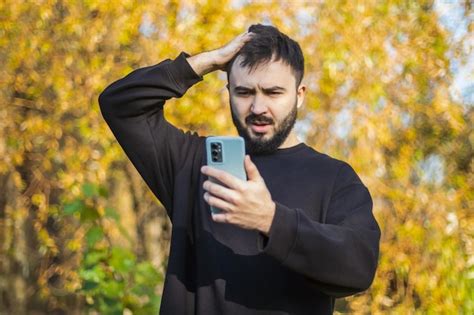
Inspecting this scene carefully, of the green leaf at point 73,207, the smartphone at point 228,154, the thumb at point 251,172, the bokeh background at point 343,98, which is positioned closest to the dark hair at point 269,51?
the smartphone at point 228,154

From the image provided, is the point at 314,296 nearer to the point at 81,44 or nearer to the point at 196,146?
the point at 196,146

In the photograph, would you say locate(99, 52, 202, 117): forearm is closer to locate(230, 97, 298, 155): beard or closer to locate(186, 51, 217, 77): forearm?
locate(186, 51, 217, 77): forearm

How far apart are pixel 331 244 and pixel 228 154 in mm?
284

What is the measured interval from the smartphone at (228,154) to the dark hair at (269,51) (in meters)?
0.39

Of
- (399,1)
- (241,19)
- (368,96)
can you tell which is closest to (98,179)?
(241,19)

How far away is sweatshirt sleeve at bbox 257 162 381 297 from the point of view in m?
1.76

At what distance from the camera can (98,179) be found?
5324 mm

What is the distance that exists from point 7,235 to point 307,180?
17.1 feet

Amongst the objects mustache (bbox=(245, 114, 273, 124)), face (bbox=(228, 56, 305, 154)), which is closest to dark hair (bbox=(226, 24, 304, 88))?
face (bbox=(228, 56, 305, 154))

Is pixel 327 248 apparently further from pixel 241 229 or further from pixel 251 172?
pixel 241 229

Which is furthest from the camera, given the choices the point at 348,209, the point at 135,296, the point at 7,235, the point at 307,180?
the point at 7,235

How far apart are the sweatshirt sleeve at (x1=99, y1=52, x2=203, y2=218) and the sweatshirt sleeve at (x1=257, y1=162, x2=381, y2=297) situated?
483mm

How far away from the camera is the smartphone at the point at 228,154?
1850 mm

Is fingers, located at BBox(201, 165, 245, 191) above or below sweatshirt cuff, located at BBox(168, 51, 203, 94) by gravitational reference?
below
